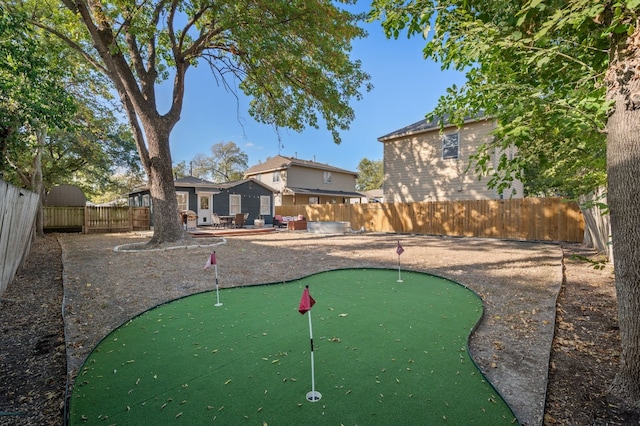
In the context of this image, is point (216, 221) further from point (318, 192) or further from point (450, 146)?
point (450, 146)

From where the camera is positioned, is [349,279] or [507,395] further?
[349,279]

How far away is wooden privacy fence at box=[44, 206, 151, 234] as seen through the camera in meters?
16.5

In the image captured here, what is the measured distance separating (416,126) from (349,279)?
47.2 feet

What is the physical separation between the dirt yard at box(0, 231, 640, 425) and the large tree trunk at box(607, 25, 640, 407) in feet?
1.31

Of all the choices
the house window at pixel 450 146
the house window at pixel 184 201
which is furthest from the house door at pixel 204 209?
the house window at pixel 450 146

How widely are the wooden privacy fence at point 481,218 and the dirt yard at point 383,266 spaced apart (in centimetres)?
371

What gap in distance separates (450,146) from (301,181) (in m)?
15.1

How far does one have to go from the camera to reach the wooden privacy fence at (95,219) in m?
16.5

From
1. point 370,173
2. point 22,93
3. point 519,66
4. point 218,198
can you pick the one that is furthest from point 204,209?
point 370,173

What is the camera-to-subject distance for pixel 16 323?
3896mm

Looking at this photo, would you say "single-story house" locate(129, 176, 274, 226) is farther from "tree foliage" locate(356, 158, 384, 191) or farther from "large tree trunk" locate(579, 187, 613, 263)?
"tree foliage" locate(356, 158, 384, 191)

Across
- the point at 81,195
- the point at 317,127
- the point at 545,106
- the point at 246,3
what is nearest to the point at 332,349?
the point at 545,106

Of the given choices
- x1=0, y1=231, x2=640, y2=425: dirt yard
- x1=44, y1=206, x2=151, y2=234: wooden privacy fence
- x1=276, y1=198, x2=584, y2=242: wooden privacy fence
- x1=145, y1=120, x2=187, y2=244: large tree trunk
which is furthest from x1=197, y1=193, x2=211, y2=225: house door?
x1=0, y1=231, x2=640, y2=425: dirt yard

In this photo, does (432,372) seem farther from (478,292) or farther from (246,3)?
(246,3)
